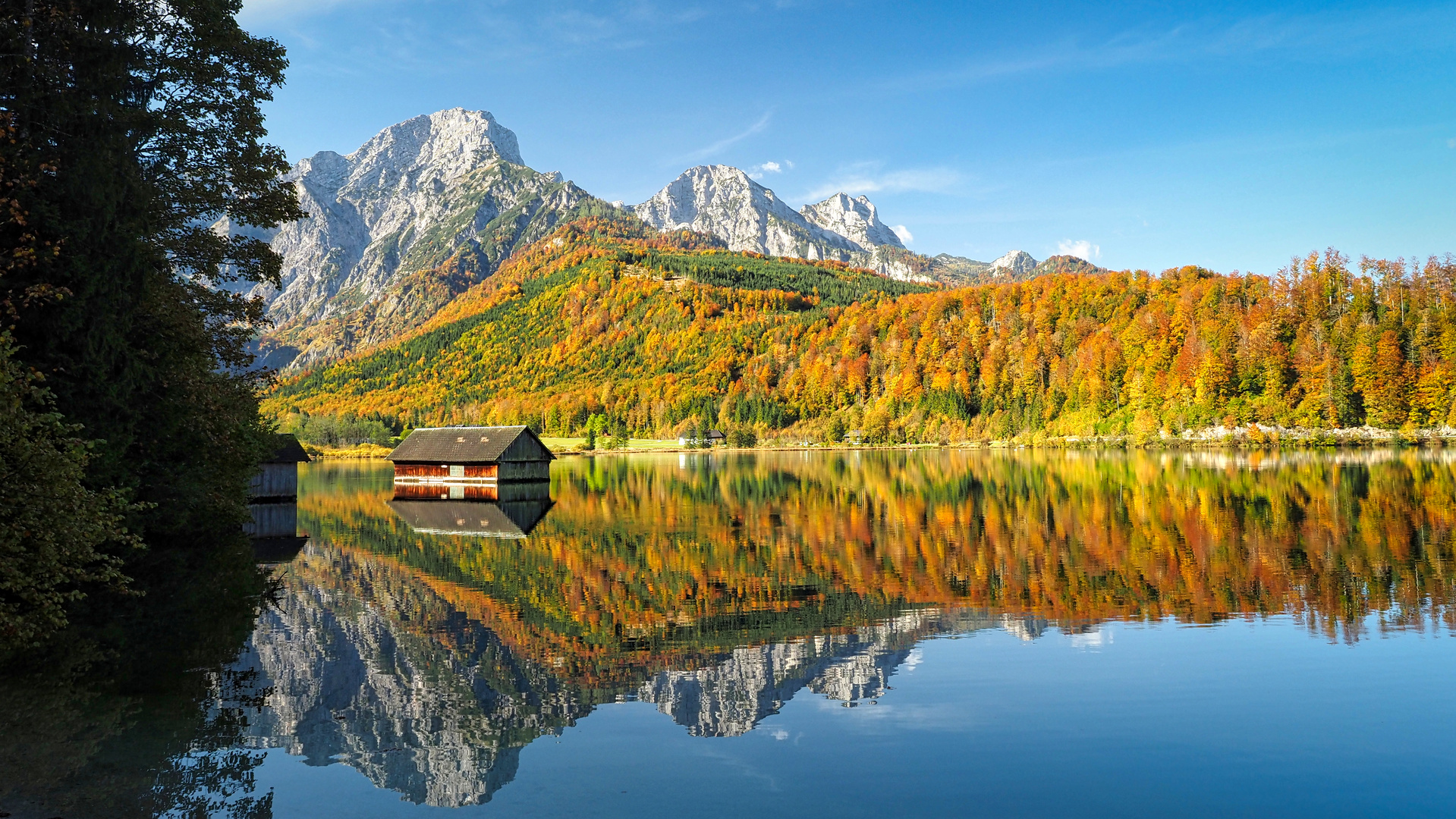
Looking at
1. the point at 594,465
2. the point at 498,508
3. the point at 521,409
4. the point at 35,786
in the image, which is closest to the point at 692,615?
the point at 35,786

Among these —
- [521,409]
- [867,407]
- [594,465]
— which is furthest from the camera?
[521,409]

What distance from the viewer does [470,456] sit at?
2480 inches

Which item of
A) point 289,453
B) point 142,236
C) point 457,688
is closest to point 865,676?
point 457,688

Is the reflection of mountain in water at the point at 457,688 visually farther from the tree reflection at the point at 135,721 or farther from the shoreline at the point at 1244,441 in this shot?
the shoreline at the point at 1244,441

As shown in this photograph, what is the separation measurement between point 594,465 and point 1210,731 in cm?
9499

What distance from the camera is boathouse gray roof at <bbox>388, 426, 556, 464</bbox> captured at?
205 feet

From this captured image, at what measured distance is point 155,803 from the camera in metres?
8.19

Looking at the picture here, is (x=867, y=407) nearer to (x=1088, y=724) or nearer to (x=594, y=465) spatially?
(x=594, y=465)

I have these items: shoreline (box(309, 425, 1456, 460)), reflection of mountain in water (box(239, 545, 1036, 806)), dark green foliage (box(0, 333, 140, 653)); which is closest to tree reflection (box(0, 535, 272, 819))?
reflection of mountain in water (box(239, 545, 1036, 806))

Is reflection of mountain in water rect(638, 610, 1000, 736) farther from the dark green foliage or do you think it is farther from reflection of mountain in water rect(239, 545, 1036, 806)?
the dark green foliage

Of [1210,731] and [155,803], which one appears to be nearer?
[155,803]

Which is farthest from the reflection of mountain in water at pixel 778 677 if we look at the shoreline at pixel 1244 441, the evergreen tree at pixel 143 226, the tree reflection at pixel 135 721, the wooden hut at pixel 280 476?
the shoreline at pixel 1244 441

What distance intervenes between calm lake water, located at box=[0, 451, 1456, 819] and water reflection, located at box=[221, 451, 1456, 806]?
0.09 meters

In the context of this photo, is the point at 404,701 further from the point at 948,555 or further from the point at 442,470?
the point at 442,470
